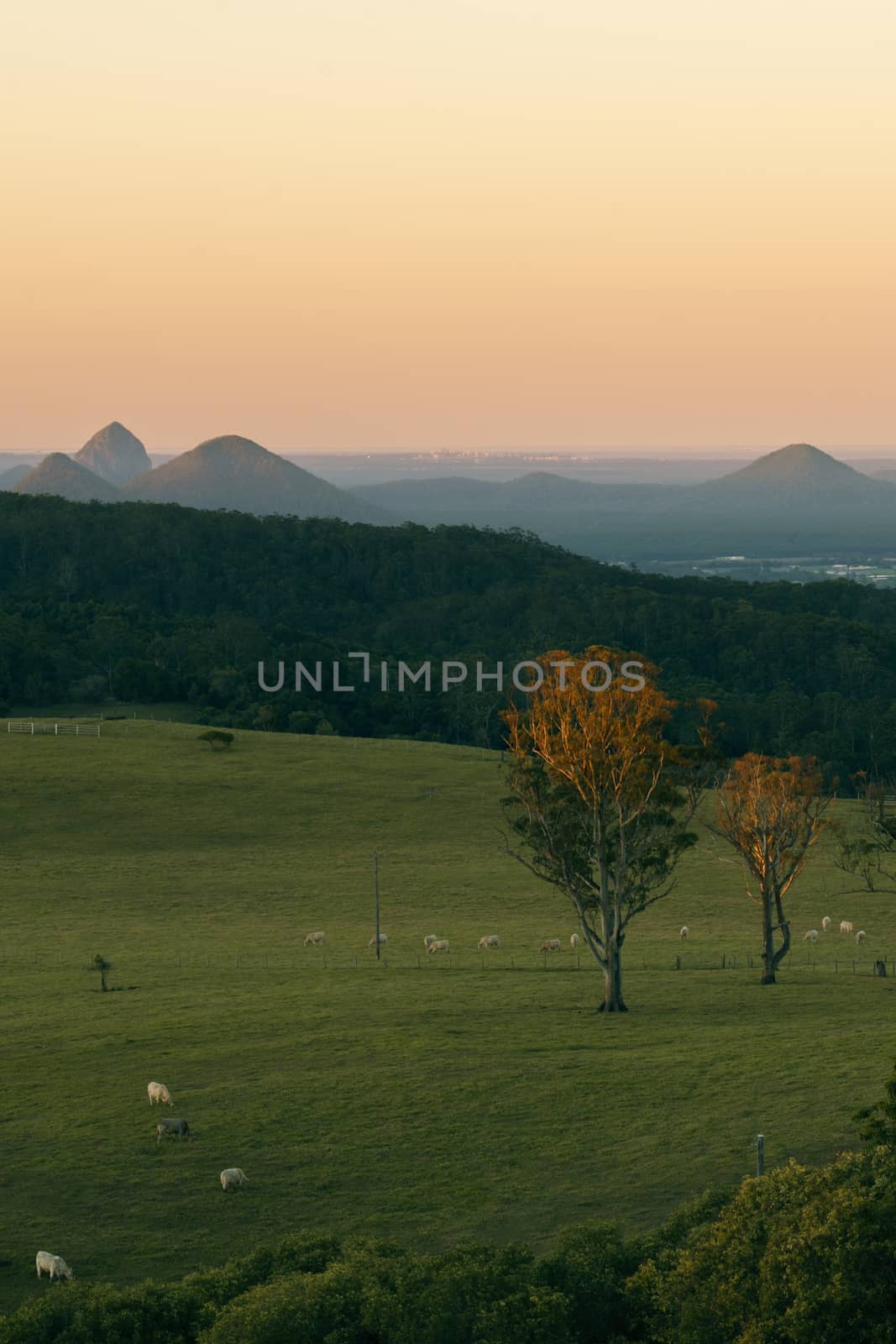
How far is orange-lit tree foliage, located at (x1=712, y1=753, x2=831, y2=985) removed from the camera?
153 feet

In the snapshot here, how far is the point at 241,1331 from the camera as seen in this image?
19.8m

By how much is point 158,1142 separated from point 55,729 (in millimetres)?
67089

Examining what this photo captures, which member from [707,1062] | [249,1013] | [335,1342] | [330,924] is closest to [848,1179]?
[335,1342]

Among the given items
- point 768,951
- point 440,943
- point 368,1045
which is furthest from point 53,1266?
point 440,943

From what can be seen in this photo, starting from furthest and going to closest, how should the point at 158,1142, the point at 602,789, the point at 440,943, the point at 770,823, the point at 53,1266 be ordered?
the point at 440,943
the point at 770,823
the point at 602,789
the point at 158,1142
the point at 53,1266

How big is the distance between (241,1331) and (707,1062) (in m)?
18.0

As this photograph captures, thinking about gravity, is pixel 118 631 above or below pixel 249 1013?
above

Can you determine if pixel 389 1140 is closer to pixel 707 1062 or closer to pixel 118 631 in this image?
pixel 707 1062

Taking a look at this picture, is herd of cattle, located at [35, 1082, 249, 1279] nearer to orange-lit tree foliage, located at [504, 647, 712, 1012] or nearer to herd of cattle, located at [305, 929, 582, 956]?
orange-lit tree foliage, located at [504, 647, 712, 1012]

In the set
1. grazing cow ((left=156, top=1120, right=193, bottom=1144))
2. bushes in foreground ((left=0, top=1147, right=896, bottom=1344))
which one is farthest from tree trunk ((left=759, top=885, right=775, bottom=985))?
bushes in foreground ((left=0, top=1147, right=896, bottom=1344))

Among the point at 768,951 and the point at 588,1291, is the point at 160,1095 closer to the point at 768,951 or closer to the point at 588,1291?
the point at 588,1291

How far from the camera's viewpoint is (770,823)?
46.7 metres

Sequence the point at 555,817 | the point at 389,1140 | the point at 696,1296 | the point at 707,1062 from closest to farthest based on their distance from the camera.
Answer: the point at 696,1296 < the point at 389,1140 < the point at 707,1062 < the point at 555,817


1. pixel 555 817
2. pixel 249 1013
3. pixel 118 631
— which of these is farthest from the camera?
pixel 118 631
